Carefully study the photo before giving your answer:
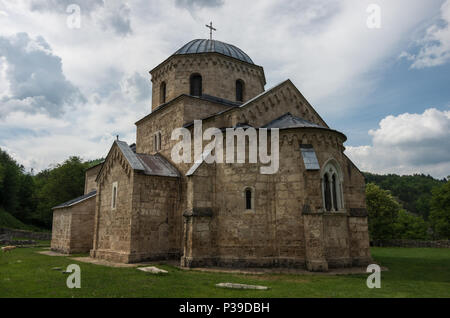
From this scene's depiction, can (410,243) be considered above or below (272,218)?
below

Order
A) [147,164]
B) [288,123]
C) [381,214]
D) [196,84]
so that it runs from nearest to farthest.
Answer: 1. [288,123]
2. [147,164]
3. [196,84]
4. [381,214]

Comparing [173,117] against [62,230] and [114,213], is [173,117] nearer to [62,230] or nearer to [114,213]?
[114,213]

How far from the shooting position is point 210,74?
21.4 meters

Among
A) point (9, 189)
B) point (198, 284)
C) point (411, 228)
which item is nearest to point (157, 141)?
point (198, 284)

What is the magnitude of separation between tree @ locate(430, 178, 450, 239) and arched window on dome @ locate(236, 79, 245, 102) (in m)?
34.0

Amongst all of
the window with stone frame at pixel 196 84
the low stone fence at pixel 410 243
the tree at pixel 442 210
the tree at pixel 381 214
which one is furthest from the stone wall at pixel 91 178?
the tree at pixel 442 210

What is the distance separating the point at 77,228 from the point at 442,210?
4313cm

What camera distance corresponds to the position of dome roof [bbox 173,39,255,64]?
22192mm

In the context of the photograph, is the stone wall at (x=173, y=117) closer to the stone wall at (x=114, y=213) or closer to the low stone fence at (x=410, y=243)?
the stone wall at (x=114, y=213)

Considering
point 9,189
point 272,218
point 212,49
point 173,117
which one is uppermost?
point 212,49

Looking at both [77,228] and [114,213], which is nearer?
[114,213]

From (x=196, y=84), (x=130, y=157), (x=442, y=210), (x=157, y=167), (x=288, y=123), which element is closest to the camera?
(x=288, y=123)
